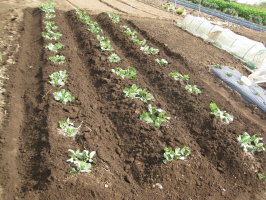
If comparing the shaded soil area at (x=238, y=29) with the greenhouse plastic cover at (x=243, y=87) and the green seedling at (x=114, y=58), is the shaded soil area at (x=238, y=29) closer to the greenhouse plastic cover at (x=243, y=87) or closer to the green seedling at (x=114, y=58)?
the greenhouse plastic cover at (x=243, y=87)

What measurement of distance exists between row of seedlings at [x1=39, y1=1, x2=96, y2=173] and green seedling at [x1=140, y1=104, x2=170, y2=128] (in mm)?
1564

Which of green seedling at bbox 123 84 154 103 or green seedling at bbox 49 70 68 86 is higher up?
green seedling at bbox 123 84 154 103

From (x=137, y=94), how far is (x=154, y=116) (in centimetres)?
98

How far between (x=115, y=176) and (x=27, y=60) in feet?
17.9

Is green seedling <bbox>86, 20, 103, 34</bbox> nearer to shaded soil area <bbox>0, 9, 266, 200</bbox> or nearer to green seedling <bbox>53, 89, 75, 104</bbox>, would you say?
→ shaded soil area <bbox>0, 9, 266, 200</bbox>

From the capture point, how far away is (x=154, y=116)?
220 inches

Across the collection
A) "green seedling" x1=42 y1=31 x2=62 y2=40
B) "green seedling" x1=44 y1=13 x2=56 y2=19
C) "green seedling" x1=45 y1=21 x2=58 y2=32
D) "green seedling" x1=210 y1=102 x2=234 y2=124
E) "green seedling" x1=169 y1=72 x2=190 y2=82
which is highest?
"green seedling" x1=210 y1=102 x2=234 y2=124

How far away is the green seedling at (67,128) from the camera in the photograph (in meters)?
4.80

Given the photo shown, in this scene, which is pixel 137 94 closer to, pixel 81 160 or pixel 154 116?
pixel 154 116

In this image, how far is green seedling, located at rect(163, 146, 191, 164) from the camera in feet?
14.7

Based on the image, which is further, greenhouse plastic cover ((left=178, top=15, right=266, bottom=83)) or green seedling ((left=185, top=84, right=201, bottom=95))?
greenhouse plastic cover ((left=178, top=15, right=266, bottom=83))

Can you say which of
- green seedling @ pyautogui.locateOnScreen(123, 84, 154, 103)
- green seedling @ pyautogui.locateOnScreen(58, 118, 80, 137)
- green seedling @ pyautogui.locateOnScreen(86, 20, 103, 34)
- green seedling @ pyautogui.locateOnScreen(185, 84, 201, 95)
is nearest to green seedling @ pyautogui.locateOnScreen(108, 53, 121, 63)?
green seedling @ pyautogui.locateOnScreen(123, 84, 154, 103)

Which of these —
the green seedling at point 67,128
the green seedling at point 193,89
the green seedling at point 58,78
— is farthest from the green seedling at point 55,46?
the green seedling at point 193,89

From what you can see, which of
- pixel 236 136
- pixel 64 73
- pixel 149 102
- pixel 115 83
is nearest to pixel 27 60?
pixel 64 73
